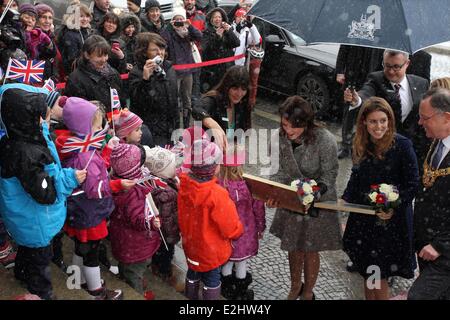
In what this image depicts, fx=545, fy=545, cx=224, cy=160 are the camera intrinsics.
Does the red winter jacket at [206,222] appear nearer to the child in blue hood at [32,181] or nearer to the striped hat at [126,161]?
the striped hat at [126,161]

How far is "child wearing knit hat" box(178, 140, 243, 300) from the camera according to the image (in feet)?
13.7

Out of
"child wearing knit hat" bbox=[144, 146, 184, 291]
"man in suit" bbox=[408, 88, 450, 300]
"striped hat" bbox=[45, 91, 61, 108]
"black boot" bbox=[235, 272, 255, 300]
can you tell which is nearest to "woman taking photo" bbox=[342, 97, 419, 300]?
"man in suit" bbox=[408, 88, 450, 300]

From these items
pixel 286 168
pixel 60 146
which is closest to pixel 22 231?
pixel 60 146

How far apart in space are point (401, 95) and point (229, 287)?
2.68 metres

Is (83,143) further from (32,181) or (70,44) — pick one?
(70,44)

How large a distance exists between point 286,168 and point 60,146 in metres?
1.88

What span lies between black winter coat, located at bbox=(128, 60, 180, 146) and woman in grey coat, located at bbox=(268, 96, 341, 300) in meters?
1.85

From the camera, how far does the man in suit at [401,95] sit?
5609 millimetres

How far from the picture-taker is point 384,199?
168 inches

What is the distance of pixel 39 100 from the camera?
3916mm

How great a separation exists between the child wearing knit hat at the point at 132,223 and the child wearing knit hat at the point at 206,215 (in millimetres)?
282

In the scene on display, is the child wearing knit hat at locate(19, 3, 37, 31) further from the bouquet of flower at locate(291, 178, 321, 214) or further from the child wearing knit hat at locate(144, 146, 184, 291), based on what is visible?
the bouquet of flower at locate(291, 178, 321, 214)

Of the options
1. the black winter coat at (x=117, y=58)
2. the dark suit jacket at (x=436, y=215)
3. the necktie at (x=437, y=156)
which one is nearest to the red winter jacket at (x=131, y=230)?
the dark suit jacket at (x=436, y=215)

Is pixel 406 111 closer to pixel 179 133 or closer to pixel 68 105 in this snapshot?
pixel 179 133
